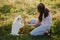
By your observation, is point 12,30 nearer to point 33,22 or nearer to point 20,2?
point 33,22

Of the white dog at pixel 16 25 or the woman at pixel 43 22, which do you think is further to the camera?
the white dog at pixel 16 25

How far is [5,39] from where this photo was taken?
27.3 ft

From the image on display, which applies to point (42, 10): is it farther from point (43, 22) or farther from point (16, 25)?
point (16, 25)

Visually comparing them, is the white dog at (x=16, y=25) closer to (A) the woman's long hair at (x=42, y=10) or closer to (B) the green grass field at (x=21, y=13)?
(B) the green grass field at (x=21, y=13)

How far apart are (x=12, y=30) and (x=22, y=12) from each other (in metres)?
1.93

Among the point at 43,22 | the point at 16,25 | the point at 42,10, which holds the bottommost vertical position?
the point at 16,25

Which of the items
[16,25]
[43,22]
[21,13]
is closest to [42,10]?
[43,22]

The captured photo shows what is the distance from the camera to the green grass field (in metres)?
8.49

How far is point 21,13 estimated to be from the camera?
10438 millimetres

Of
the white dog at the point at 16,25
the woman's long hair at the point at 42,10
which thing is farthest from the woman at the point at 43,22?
the white dog at the point at 16,25

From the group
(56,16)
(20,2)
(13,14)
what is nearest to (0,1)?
(20,2)

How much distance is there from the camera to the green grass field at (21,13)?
849 centimetres

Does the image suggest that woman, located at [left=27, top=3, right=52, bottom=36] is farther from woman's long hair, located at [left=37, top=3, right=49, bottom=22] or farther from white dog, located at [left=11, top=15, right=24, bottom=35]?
white dog, located at [left=11, top=15, right=24, bottom=35]

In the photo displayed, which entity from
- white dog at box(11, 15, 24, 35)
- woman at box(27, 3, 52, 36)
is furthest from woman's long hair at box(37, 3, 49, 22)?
white dog at box(11, 15, 24, 35)
